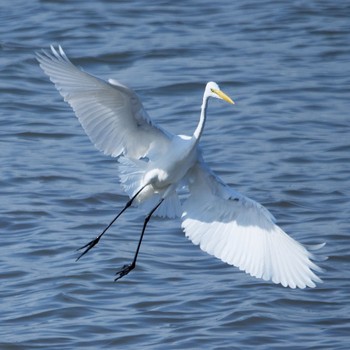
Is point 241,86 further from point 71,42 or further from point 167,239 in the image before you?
point 167,239

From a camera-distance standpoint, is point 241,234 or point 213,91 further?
point 241,234

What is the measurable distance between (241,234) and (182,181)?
0.60 meters

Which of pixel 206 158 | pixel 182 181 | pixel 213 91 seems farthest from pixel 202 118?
pixel 206 158

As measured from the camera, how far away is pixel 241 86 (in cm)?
1348

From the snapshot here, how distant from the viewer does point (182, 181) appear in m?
8.05

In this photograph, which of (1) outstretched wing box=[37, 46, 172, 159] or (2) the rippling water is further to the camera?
(2) the rippling water

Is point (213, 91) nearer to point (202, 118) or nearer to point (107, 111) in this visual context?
point (202, 118)

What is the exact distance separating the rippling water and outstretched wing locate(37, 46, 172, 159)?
1335 mm

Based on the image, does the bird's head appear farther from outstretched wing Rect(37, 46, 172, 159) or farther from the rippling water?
the rippling water

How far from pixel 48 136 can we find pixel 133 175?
4.31 metres

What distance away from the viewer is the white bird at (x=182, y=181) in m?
7.23

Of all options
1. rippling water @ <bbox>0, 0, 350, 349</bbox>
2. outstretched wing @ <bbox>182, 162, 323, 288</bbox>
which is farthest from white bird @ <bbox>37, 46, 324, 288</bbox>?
rippling water @ <bbox>0, 0, 350, 349</bbox>

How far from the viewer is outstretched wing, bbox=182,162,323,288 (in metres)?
7.29

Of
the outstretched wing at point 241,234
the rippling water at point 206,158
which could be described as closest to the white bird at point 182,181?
the outstretched wing at point 241,234
